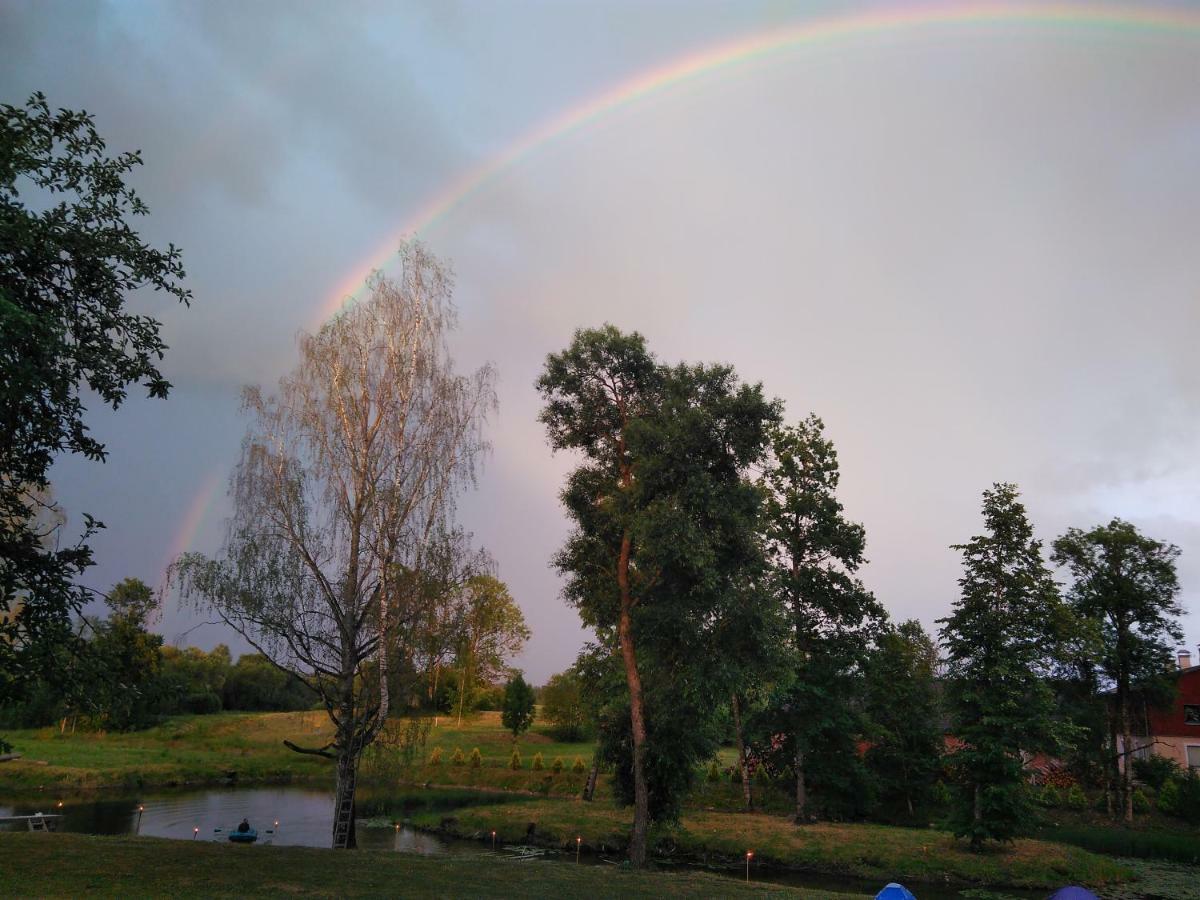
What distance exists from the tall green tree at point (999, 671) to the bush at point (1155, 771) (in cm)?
1954

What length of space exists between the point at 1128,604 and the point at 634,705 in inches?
1415

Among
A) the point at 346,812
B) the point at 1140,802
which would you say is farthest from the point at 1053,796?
the point at 346,812

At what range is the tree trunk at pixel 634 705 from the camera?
24.9 metres

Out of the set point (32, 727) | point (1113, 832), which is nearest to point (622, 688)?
point (1113, 832)

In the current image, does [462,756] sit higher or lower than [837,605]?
lower

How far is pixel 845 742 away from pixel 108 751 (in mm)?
50739

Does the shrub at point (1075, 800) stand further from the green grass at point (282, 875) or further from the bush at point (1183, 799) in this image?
the green grass at point (282, 875)

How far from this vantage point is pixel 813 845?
32656 mm

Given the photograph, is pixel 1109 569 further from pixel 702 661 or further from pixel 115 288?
pixel 115 288

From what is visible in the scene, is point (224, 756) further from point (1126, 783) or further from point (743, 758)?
point (1126, 783)

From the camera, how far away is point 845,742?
3891cm

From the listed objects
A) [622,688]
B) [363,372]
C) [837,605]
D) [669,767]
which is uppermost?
[363,372]

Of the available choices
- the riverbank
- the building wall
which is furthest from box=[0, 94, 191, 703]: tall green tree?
the building wall

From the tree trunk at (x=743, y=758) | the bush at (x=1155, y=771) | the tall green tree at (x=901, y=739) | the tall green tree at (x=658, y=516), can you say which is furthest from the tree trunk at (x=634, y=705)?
the bush at (x=1155, y=771)
